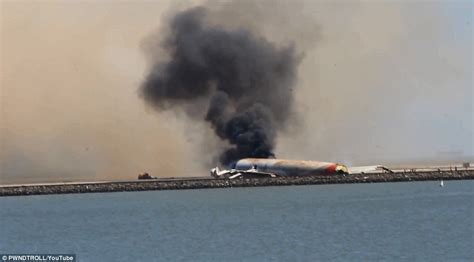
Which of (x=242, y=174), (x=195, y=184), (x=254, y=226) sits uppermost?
(x=242, y=174)

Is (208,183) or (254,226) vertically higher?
(208,183)

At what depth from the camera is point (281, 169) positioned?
141m

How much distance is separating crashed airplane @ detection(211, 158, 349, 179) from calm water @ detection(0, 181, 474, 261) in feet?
54.1

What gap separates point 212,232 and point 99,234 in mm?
8128

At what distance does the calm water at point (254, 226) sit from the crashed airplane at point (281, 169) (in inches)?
649

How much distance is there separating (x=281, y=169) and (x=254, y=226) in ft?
211

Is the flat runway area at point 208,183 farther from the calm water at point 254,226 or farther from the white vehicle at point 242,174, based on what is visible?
the calm water at point 254,226

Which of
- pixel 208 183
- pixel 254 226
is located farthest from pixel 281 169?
pixel 254 226

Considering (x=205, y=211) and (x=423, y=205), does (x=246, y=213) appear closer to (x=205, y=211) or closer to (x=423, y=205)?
(x=205, y=211)

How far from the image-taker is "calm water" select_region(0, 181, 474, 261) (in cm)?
6103

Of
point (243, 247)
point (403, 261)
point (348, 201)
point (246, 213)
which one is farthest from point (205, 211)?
point (403, 261)

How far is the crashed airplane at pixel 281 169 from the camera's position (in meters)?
137

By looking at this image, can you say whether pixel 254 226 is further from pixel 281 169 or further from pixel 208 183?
pixel 281 169

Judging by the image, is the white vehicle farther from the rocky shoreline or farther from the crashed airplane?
the rocky shoreline
